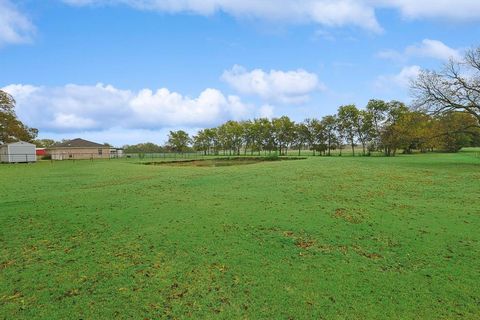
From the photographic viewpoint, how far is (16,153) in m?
50.1

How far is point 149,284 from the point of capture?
488 centimetres

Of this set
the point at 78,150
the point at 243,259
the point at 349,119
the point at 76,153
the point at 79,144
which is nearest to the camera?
the point at 243,259

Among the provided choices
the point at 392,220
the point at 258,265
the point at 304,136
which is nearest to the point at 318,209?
the point at 392,220

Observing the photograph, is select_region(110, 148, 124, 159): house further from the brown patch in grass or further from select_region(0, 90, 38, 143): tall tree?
the brown patch in grass

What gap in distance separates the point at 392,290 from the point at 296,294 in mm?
1356

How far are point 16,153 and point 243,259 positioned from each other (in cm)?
5573

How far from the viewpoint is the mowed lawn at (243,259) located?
4.28 m

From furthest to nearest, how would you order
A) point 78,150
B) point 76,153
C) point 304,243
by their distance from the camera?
point 78,150
point 76,153
point 304,243

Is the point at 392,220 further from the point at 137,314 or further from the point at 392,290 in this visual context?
the point at 137,314

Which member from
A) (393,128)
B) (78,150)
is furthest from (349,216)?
(78,150)

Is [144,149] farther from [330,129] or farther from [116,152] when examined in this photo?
[330,129]

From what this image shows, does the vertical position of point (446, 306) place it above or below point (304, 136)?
below

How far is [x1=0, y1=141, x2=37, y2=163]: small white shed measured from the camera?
49.6m

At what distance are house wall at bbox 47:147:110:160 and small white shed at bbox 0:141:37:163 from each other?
1537 centimetres
